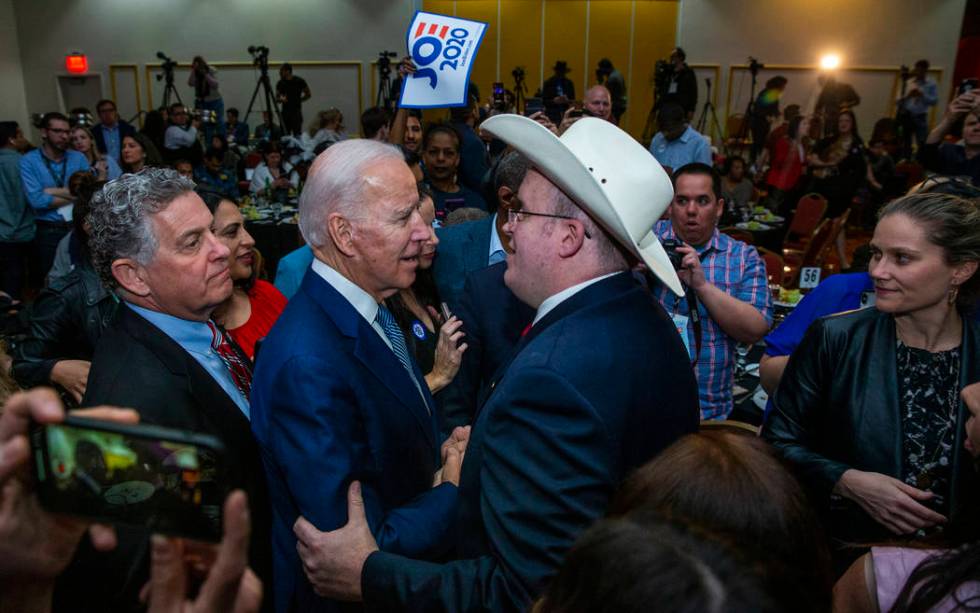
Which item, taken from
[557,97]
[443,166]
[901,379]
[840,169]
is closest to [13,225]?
[443,166]

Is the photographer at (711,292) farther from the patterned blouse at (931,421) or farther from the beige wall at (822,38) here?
the beige wall at (822,38)

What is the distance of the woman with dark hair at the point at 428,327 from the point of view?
230 centimetres

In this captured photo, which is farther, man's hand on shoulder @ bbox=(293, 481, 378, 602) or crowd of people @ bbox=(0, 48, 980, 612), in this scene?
man's hand on shoulder @ bbox=(293, 481, 378, 602)

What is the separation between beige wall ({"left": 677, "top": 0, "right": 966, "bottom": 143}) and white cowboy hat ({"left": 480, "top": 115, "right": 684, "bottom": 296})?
47.2 feet

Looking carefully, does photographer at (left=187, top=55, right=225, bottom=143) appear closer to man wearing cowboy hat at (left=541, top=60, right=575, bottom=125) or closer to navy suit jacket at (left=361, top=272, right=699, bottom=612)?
man wearing cowboy hat at (left=541, top=60, right=575, bottom=125)

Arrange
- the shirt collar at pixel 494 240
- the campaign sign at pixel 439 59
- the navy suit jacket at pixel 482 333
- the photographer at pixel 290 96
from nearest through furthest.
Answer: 1. the navy suit jacket at pixel 482 333
2. the shirt collar at pixel 494 240
3. the campaign sign at pixel 439 59
4. the photographer at pixel 290 96

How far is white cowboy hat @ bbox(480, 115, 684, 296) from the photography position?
137cm

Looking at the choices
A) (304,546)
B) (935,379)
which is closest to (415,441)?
(304,546)

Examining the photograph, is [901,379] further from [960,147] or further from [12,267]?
[12,267]

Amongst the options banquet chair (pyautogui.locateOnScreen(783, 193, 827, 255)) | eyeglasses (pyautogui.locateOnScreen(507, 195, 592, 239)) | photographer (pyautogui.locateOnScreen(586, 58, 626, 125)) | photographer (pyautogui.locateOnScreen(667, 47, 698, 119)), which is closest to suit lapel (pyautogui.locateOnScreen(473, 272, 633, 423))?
eyeglasses (pyautogui.locateOnScreen(507, 195, 592, 239))

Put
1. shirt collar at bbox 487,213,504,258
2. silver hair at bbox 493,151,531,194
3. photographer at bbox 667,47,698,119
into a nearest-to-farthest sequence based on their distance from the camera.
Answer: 1. silver hair at bbox 493,151,531,194
2. shirt collar at bbox 487,213,504,258
3. photographer at bbox 667,47,698,119

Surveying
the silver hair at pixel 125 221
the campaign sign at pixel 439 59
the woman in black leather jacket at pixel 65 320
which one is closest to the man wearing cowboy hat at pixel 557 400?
the silver hair at pixel 125 221

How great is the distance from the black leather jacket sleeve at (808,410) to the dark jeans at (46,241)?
5.94m

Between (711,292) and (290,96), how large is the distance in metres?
11.2
